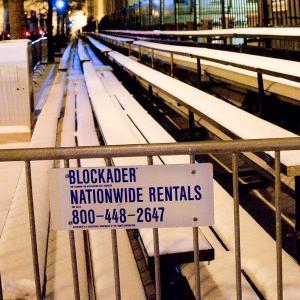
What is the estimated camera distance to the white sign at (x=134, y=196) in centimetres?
272

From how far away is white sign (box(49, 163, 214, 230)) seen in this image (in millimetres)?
2719

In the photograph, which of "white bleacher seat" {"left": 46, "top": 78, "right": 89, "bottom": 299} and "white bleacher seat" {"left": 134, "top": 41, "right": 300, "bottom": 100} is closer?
"white bleacher seat" {"left": 46, "top": 78, "right": 89, "bottom": 299}

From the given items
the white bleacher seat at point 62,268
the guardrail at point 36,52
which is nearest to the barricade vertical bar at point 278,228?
the white bleacher seat at point 62,268

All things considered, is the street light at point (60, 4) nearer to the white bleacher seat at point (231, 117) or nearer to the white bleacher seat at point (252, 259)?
the white bleacher seat at point (231, 117)

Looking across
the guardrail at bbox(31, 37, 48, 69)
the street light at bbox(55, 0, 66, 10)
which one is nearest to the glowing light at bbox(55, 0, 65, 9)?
the street light at bbox(55, 0, 66, 10)

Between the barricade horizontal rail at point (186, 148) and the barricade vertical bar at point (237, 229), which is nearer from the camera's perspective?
the barricade horizontal rail at point (186, 148)

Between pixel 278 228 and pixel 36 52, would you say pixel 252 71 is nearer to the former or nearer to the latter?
pixel 278 228

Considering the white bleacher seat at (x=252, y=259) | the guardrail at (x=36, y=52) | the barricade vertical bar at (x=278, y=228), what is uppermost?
the guardrail at (x=36, y=52)

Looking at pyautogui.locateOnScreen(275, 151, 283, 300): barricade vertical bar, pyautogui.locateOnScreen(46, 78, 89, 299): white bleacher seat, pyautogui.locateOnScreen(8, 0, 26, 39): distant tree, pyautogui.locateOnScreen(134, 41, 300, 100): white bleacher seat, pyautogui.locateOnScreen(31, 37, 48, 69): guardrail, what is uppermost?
pyautogui.locateOnScreen(8, 0, 26, 39): distant tree

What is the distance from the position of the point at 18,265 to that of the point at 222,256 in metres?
1.23

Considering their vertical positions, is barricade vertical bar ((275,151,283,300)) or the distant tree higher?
the distant tree

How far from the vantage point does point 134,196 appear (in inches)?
108

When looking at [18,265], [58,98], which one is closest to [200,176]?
[18,265]

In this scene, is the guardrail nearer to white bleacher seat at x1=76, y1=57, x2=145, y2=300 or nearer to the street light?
the street light
